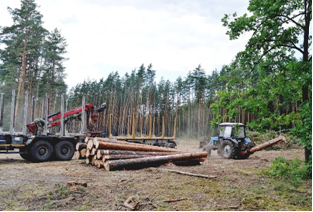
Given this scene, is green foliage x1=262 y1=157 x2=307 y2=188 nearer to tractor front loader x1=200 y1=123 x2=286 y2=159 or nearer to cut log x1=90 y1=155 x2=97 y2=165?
cut log x1=90 y1=155 x2=97 y2=165

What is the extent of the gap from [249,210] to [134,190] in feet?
10.1

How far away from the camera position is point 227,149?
15.1m

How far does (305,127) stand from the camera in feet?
18.8

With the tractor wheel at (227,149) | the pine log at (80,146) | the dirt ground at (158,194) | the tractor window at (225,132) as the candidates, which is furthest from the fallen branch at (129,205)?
the tractor window at (225,132)

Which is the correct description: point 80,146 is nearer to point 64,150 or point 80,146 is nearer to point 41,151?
point 64,150

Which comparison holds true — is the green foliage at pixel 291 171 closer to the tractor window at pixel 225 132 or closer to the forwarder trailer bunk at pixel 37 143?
the tractor window at pixel 225 132

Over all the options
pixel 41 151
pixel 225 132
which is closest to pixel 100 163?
pixel 41 151

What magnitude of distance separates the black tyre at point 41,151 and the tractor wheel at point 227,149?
10071 millimetres

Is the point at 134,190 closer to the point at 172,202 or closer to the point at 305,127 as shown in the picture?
the point at 172,202

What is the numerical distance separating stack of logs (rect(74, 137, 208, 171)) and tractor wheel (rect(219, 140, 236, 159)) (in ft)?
8.68

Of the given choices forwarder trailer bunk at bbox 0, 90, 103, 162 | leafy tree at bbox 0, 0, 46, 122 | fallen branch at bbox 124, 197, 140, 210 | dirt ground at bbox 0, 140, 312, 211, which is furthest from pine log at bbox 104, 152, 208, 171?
leafy tree at bbox 0, 0, 46, 122

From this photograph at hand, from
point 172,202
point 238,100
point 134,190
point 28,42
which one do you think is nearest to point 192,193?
point 172,202

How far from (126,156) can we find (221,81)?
11.5m

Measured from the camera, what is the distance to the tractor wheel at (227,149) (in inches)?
573
